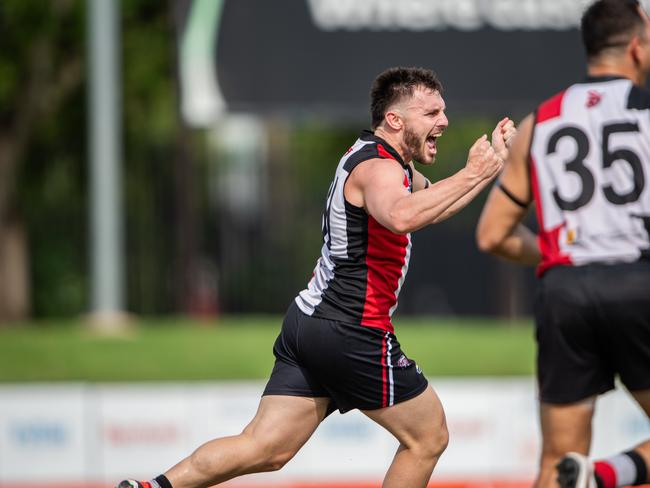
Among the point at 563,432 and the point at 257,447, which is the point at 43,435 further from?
the point at 563,432

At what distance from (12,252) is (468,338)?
860 centimetres

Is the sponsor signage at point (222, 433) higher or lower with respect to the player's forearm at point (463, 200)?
lower

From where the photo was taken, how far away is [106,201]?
13.6 metres

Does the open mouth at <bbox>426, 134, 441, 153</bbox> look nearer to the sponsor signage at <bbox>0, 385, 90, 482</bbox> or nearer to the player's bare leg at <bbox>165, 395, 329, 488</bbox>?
the player's bare leg at <bbox>165, 395, 329, 488</bbox>

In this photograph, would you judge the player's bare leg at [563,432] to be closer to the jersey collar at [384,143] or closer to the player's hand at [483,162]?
the player's hand at [483,162]

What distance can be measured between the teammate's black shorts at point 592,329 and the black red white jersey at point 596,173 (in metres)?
0.08

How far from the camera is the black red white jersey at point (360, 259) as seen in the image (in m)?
5.14

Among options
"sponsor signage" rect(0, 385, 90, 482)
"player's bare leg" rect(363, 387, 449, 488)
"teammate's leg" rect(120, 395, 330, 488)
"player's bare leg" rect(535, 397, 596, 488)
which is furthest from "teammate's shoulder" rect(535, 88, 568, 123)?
"sponsor signage" rect(0, 385, 90, 482)

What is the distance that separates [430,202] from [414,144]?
1.63 ft

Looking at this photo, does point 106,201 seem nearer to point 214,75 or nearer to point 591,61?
point 214,75

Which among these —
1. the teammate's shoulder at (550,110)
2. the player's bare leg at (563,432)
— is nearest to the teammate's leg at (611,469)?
the player's bare leg at (563,432)

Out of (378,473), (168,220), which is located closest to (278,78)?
(378,473)

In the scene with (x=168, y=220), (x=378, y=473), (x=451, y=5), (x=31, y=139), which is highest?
(x=451, y=5)

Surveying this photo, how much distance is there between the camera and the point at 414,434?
5.18 metres
